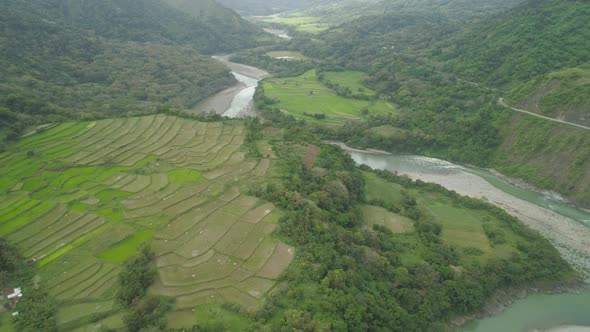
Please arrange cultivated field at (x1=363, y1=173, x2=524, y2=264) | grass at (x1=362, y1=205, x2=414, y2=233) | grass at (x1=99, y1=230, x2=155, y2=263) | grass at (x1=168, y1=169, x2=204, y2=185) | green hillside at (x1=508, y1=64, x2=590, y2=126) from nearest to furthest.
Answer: grass at (x1=99, y1=230, x2=155, y2=263) < cultivated field at (x1=363, y1=173, x2=524, y2=264) < grass at (x1=362, y1=205, x2=414, y2=233) < grass at (x1=168, y1=169, x2=204, y2=185) < green hillside at (x1=508, y1=64, x2=590, y2=126)

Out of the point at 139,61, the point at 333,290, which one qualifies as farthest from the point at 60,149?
the point at 139,61

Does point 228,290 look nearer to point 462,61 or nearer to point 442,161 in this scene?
point 442,161

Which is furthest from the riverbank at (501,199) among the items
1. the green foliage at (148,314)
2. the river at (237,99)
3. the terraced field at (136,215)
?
the green foliage at (148,314)

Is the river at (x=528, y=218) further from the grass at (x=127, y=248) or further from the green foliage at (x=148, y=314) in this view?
the grass at (x=127, y=248)

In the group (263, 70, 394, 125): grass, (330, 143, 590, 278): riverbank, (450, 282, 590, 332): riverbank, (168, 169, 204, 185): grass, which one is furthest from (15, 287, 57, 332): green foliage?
(263, 70, 394, 125): grass

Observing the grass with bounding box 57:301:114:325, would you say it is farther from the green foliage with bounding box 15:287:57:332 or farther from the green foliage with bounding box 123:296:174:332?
the green foliage with bounding box 123:296:174:332

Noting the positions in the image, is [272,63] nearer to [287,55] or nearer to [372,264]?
[287,55]

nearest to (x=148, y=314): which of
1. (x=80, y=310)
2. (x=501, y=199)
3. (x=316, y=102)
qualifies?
(x=80, y=310)

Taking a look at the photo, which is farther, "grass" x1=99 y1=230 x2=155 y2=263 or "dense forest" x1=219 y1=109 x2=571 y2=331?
"grass" x1=99 y1=230 x2=155 y2=263
